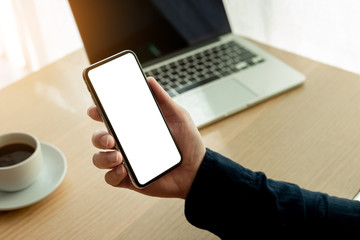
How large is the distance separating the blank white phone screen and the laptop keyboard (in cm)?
23

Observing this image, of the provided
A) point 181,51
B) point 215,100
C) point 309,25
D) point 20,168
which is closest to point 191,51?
point 181,51

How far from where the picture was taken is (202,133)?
0.73 metres

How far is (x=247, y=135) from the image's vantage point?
2.35 ft

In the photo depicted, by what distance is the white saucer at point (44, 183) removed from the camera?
592 millimetres

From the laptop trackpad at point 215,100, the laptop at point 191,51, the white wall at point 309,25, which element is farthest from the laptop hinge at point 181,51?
the white wall at point 309,25

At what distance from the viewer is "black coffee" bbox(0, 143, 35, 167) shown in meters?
0.61

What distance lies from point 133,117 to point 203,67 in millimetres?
332

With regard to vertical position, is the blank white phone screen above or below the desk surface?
above

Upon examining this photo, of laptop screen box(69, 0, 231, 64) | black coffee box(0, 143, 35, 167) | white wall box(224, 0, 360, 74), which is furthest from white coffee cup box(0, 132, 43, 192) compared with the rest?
white wall box(224, 0, 360, 74)

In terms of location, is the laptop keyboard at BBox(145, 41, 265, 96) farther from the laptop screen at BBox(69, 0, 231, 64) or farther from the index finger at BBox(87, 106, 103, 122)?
the index finger at BBox(87, 106, 103, 122)

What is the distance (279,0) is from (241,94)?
39cm

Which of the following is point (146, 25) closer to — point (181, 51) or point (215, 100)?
point (181, 51)

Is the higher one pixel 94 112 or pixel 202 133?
pixel 94 112

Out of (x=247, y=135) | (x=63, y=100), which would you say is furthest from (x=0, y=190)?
(x=247, y=135)
